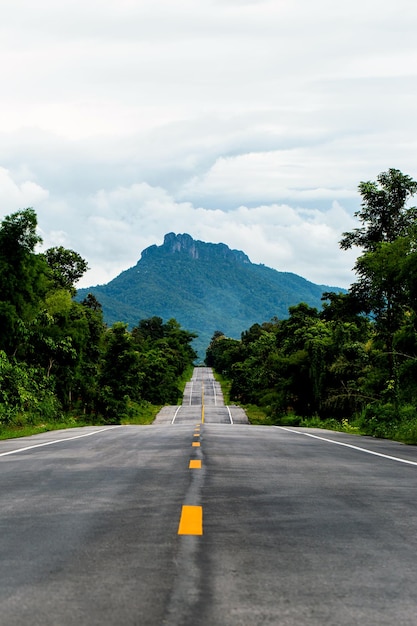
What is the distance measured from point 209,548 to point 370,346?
4945 centimetres

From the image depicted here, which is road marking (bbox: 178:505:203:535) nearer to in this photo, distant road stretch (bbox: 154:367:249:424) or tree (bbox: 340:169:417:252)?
tree (bbox: 340:169:417:252)

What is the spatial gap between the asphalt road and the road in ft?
0.04

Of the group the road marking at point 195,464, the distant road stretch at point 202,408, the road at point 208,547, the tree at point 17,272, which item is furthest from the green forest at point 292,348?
the road at point 208,547

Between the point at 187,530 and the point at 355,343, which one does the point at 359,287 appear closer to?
the point at 355,343

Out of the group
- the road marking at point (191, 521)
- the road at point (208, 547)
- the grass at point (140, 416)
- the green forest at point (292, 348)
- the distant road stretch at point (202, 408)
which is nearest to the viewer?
the road at point (208, 547)

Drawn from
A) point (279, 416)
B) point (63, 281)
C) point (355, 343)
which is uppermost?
point (63, 281)

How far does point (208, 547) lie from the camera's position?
5.12m

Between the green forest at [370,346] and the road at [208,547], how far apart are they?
1360 centimetres

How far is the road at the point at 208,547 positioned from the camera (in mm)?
3760

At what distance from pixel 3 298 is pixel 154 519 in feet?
107

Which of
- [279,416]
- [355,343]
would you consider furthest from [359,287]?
[279,416]

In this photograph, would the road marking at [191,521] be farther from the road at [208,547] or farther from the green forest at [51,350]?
the green forest at [51,350]

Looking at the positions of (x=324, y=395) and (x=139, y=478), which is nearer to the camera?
(x=139, y=478)

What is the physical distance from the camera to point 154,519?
20.4 ft
